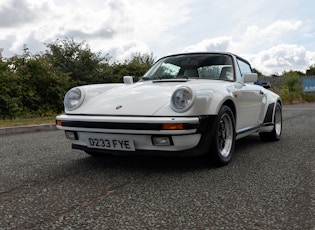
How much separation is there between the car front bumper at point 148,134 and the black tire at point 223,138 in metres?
0.12

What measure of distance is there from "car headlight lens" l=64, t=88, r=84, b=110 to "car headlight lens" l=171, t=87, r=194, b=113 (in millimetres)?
1128

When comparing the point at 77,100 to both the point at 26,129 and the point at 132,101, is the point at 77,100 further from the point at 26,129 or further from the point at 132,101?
the point at 26,129

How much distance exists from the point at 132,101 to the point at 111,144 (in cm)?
51

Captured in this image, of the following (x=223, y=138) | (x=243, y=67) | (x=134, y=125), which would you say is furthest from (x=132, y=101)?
(x=243, y=67)

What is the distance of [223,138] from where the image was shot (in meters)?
3.89

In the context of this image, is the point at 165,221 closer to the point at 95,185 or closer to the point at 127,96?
the point at 95,185

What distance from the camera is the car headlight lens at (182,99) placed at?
10.9ft

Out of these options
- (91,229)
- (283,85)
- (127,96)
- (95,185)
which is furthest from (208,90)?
(283,85)

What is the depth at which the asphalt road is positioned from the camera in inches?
87.7

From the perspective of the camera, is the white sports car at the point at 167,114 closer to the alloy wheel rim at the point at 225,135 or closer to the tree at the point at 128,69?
the alloy wheel rim at the point at 225,135

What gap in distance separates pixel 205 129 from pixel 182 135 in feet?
0.84

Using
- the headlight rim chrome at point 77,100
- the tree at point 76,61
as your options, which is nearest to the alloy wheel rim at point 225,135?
the headlight rim chrome at point 77,100

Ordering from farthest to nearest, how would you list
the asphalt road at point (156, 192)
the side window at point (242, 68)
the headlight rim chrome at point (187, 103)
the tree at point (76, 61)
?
1. the tree at point (76, 61)
2. the side window at point (242, 68)
3. the headlight rim chrome at point (187, 103)
4. the asphalt road at point (156, 192)

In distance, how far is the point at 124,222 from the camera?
7.20ft
